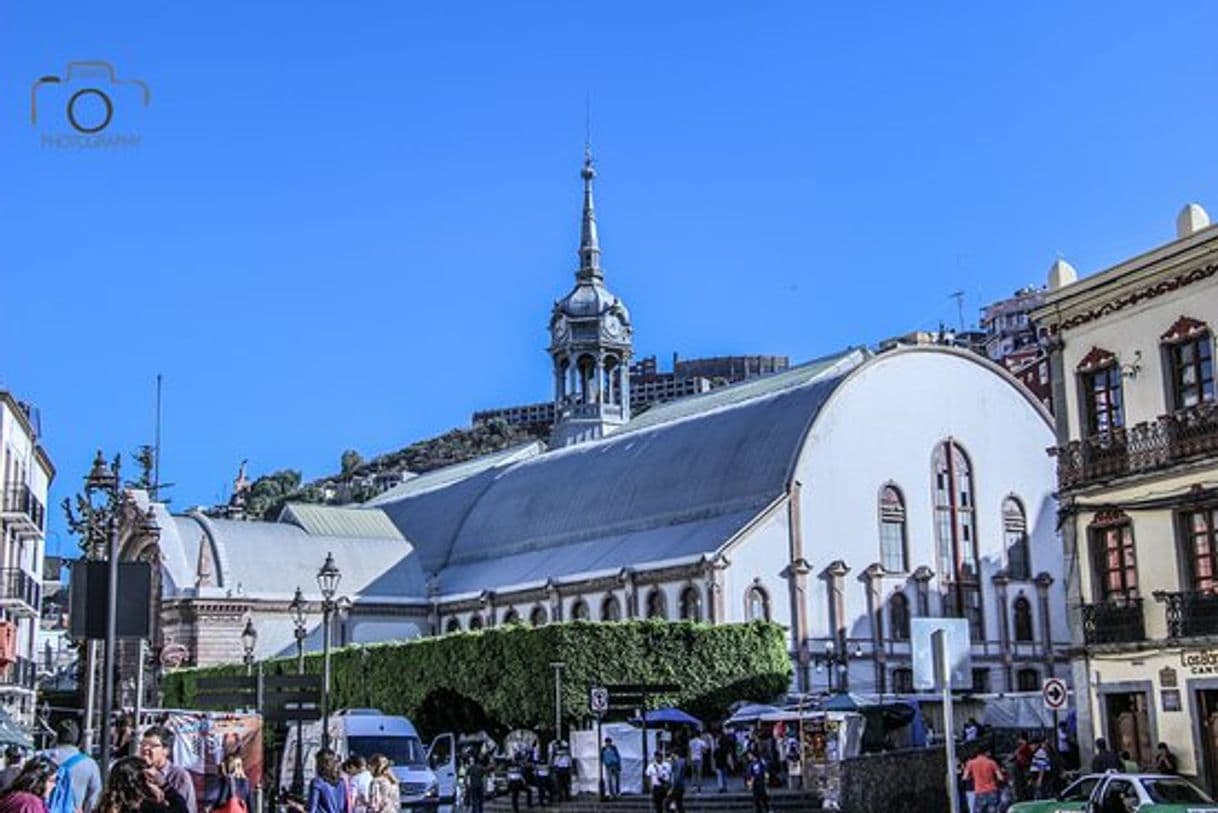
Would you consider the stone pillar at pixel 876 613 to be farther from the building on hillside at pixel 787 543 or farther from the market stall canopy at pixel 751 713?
the market stall canopy at pixel 751 713

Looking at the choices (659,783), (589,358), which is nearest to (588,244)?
(589,358)

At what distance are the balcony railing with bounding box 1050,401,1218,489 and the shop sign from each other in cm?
385

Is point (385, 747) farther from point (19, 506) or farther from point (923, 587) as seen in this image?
point (923, 587)

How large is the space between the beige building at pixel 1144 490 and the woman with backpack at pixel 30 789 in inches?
986

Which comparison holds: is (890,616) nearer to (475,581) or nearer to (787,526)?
(787,526)

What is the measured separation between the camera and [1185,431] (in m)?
33.2

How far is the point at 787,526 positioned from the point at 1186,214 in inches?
1124

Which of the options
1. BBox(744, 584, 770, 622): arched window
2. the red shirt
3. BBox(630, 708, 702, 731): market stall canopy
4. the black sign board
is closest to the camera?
the black sign board

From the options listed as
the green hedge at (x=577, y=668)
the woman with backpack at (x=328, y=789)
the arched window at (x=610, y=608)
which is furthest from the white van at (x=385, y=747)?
the arched window at (x=610, y=608)

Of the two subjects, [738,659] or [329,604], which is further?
[738,659]

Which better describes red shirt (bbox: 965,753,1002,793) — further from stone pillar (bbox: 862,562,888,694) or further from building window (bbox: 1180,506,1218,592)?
stone pillar (bbox: 862,562,888,694)

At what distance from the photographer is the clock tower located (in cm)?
8994

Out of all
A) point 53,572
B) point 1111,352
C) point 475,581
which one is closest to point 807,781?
point 1111,352

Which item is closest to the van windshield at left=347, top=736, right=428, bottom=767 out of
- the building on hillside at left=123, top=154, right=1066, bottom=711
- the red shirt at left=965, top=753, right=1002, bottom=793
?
the red shirt at left=965, top=753, right=1002, bottom=793
